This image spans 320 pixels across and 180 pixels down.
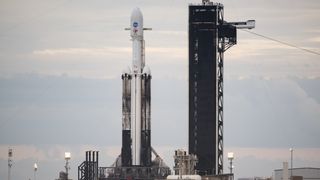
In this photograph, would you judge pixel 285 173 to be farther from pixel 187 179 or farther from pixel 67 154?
pixel 67 154

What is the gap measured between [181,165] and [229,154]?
549 centimetres

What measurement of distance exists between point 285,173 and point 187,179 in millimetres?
11006

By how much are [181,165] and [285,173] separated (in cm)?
1156

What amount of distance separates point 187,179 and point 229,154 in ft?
20.0

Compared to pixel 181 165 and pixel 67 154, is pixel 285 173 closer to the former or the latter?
pixel 181 165

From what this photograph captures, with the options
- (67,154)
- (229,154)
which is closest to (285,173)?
(229,154)

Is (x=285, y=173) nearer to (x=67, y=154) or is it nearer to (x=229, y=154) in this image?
(x=229, y=154)

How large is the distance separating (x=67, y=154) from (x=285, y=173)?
24044mm

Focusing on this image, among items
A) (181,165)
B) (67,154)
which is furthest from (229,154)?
(67,154)

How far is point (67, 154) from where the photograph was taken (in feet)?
642

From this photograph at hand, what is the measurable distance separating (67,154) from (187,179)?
43.8 feet

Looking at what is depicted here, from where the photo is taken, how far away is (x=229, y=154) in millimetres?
198375

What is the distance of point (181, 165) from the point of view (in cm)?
19912

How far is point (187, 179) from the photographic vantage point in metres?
196
